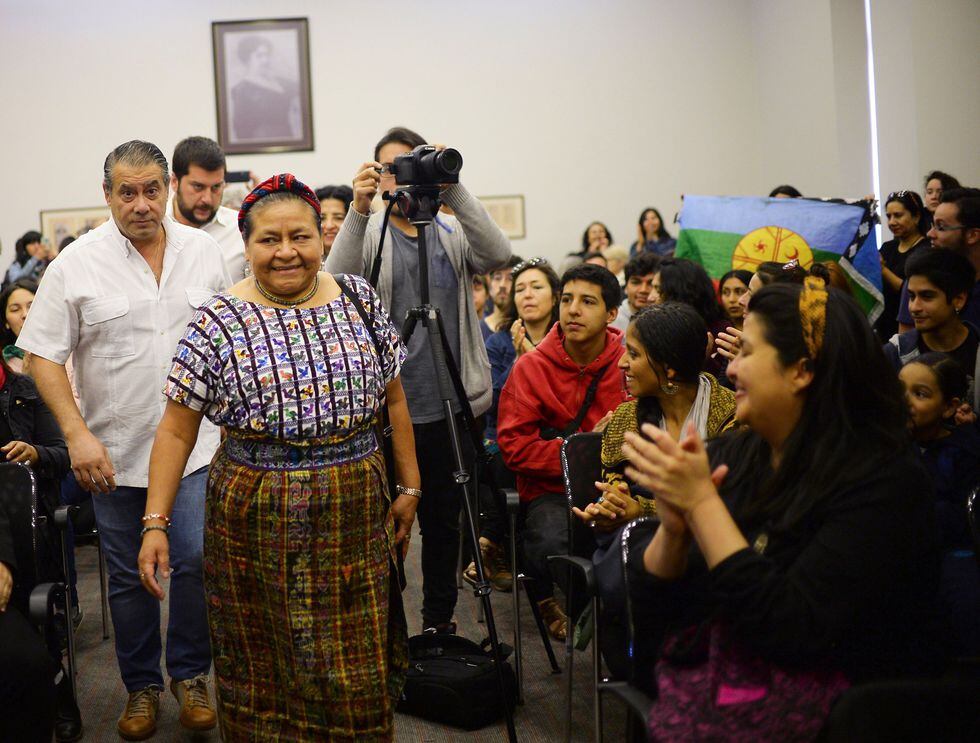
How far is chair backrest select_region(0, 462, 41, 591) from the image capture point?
2.51 meters

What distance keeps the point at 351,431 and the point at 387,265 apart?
1143 mm

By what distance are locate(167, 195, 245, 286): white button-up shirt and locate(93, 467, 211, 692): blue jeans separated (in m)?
0.82

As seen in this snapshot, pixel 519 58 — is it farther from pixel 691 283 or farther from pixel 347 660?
pixel 347 660

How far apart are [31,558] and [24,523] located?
0.09 m

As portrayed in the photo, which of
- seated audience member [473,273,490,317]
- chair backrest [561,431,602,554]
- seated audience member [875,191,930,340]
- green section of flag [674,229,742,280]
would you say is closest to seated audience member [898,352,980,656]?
chair backrest [561,431,602,554]

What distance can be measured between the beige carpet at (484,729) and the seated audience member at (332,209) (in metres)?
1.46

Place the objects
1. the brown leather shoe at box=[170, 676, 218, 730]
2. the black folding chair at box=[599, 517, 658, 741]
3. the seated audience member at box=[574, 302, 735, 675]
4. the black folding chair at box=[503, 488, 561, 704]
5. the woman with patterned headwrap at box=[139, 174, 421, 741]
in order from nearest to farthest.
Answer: the black folding chair at box=[599, 517, 658, 741]
the woman with patterned headwrap at box=[139, 174, 421, 741]
the seated audience member at box=[574, 302, 735, 675]
the brown leather shoe at box=[170, 676, 218, 730]
the black folding chair at box=[503, 488, 561, 704]

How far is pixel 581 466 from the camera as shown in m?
2.72

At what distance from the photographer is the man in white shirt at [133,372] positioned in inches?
106

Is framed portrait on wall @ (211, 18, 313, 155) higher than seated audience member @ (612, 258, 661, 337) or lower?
higher

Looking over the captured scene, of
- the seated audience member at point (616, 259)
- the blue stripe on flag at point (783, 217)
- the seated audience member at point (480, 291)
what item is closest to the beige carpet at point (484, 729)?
the blue stripe on flag at point (783, 217)

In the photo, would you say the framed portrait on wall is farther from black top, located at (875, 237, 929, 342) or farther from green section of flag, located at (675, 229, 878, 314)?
black top, located at (875, 237, 929, 342)

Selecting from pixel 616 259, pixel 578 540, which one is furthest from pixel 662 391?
pixel 616 259

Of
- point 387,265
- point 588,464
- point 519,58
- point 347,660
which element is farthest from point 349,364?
point 519,58
